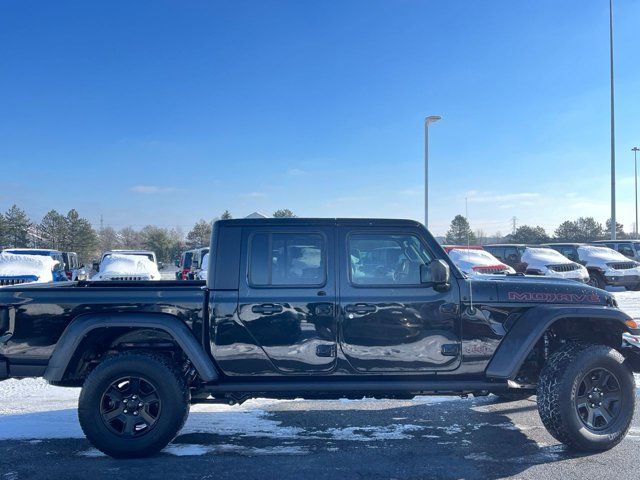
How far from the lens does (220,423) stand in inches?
212

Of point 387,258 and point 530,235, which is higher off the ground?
point 530,235

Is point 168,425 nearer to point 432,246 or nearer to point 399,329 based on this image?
point 399,329

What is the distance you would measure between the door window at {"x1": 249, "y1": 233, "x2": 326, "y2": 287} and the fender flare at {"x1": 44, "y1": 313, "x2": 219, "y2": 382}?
0.72 m

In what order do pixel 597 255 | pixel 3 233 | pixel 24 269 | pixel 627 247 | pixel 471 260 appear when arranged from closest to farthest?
pixel 24 269, pixel 471 260, pixel 597 255, pixel 627 247, pixel 3 233

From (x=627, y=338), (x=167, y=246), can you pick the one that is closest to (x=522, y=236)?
(x=167, y=246)

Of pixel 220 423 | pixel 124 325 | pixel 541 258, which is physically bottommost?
pixel 220 423

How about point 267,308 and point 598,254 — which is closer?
point 267,308

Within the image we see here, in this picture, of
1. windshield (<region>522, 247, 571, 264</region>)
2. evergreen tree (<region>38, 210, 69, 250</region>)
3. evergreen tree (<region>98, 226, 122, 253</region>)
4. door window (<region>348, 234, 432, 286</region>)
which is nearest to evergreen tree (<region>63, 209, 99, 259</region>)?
evergreen tree (<region>38, 210, 69, 250</region>)

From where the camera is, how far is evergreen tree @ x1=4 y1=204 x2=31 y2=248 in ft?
146

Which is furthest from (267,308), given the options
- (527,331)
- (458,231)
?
(458,231)

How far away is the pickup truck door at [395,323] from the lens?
4410 mm

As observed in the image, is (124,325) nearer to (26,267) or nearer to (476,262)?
(26,267)

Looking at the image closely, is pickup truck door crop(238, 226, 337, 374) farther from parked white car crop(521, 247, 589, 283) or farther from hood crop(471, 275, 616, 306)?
parked white car crop(521, 247, 589, 283)

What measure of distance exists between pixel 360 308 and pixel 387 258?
0.54 m
